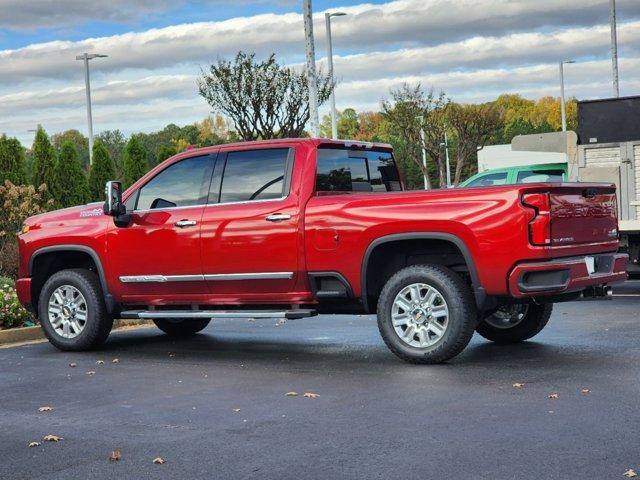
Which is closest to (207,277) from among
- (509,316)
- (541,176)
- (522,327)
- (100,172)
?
(509,316)

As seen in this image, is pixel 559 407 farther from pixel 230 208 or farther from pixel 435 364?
pixel 230 208

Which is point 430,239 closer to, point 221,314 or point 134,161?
point 221,314

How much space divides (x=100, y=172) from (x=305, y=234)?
1054 inches

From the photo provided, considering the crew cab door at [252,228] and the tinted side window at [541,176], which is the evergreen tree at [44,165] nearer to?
the tinted side window at [541,176]

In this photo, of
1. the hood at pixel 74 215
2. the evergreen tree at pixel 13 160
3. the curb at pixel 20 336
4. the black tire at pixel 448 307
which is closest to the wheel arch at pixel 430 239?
the black tire at pixel 448 307

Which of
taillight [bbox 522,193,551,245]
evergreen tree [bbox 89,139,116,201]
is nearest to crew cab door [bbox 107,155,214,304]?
taillight [bbox 522,193,551,245]

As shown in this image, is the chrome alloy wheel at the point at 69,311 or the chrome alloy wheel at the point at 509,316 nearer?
the chrome alloy wheel at the point at 509,316

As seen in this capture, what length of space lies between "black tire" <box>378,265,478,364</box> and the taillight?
0.81 metres

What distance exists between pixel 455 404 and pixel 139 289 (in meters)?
4.42

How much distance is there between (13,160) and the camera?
2809 cm

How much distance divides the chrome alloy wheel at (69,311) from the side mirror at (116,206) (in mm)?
969

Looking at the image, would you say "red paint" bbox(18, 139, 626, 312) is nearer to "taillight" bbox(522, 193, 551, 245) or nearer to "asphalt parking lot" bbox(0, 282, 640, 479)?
"taillight" bbox(522, 193, 551, 245)

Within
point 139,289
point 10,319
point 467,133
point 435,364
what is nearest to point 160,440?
point 435,364

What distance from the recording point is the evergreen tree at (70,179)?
104 feet
